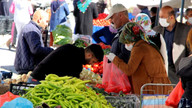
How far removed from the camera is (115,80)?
5148mm

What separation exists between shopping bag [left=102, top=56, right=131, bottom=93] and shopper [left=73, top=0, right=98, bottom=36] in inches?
230

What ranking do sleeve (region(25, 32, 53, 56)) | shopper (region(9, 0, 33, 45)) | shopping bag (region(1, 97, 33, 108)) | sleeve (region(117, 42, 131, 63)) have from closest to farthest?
shopping bag (region(1, 97, 33, 108))
sleeve (region(117, 42, 131, 63))
sleeve (region(25, 32, 53, 56))
shopper (region(9, 0, 33, 45))

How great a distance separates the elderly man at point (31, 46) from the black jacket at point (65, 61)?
1.54m

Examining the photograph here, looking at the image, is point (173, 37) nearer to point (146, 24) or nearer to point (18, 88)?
point (146, 24)

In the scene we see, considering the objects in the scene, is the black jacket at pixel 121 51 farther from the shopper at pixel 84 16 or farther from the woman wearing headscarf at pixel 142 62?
the shopper at pixel 84 16

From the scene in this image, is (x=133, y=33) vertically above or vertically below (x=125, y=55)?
above

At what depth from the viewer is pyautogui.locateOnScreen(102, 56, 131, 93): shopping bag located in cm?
500

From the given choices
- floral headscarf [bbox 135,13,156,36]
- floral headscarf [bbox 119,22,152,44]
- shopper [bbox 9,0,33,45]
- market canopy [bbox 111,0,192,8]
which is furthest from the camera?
shopper [bbox 9,0,33,45]

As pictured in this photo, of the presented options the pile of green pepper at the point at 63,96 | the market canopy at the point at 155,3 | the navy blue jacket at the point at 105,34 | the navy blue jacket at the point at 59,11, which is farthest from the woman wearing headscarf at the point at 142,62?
the navy blue jacket at the point at 59,11

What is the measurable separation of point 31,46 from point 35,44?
82mm

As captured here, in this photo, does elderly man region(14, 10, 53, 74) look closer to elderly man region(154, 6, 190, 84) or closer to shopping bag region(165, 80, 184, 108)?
elderly man region(154, 6, 190, 84)

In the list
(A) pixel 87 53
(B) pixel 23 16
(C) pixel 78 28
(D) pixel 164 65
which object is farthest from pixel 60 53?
(B) pixel 23 16

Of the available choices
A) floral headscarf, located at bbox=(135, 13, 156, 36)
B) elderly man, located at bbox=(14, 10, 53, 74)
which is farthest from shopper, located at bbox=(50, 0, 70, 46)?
floral headscarf, located at bbox=(135, 13, 156, 36)

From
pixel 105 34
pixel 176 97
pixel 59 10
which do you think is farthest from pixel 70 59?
pixel 59 10
